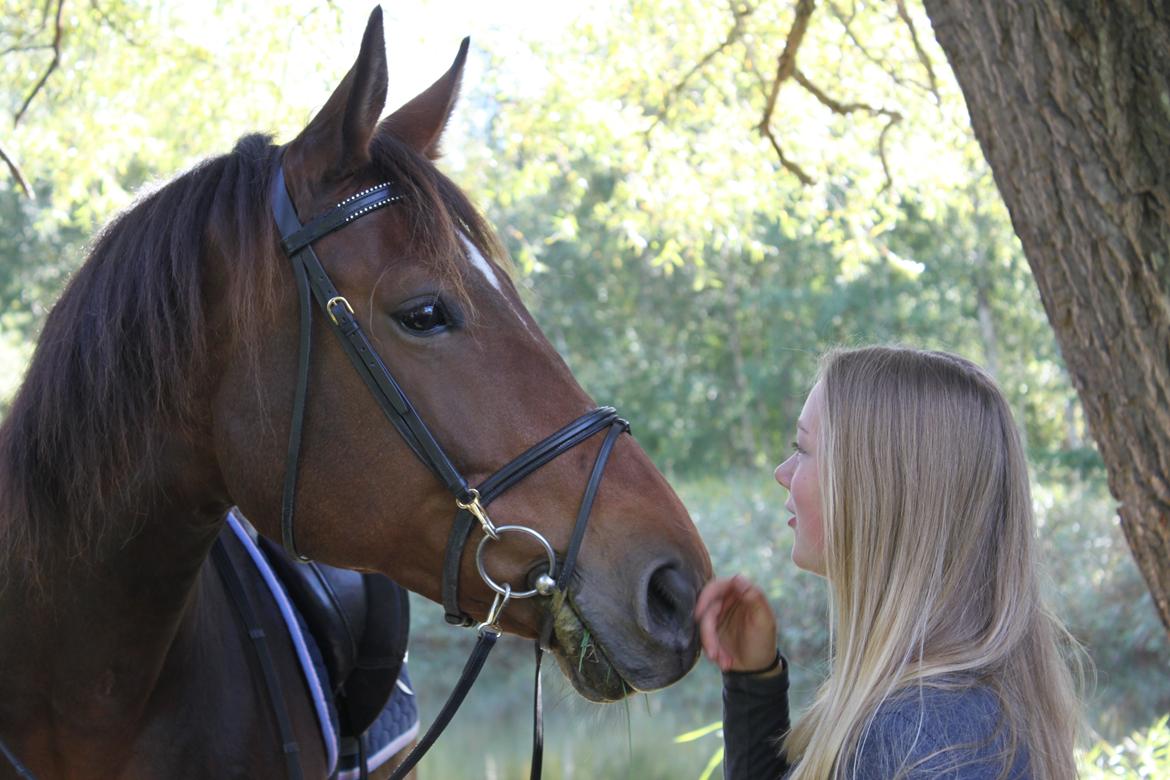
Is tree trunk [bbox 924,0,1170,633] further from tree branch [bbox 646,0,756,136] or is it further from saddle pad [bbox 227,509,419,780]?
tree branch [bbox 646,0,756,136]

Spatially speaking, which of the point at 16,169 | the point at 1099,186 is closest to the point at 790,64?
the point at 1099,186

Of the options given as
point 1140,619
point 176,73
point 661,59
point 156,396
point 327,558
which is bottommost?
point 1140,619

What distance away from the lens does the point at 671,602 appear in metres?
1.74

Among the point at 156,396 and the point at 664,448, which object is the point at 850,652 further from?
the point at 664,448

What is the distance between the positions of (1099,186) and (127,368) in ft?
6.79

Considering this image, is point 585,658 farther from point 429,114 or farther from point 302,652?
point 429,114

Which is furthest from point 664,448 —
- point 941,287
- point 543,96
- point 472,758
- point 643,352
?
point 543,96

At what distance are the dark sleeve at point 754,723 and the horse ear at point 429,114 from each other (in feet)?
4.10

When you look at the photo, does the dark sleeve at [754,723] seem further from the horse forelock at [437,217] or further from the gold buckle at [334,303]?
the gold buckle at [334,303]

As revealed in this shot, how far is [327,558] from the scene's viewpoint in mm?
1951

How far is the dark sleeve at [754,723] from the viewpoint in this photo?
177 cm

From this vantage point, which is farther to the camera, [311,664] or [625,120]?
[625,120]

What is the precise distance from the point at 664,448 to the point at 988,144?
805 inches

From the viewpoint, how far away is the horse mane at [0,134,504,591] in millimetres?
1883
